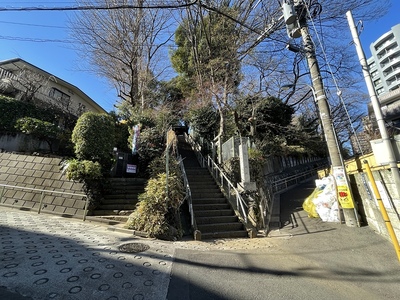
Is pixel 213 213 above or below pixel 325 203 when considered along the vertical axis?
below

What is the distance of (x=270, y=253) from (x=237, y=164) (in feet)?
17.9

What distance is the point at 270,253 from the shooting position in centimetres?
491

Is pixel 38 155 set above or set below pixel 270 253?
A: above

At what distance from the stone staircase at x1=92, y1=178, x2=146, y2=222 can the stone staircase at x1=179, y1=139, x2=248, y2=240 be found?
254cm

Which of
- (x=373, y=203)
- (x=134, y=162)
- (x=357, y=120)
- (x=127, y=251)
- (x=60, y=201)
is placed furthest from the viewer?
(x=357, y=120)

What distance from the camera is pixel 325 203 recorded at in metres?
6.50

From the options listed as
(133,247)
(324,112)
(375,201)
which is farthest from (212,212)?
(324,112)

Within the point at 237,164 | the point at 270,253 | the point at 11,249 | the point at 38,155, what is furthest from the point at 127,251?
the point at 38,155

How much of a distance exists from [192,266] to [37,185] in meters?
8.44

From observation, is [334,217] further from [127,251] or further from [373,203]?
[127,251]

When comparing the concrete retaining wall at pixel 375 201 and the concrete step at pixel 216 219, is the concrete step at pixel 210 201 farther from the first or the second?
the concrete retaining wall at pixel 375 201

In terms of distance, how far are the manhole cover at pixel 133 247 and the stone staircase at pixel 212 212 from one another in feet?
6.70

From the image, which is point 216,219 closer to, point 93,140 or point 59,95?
point 93,140

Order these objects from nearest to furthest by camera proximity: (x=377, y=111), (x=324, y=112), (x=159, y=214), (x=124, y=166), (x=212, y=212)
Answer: (x=377, y=111) < (x=324, y=112) < (x=159, y=214) < (x=212, y=212) < (x=124, y=166)
